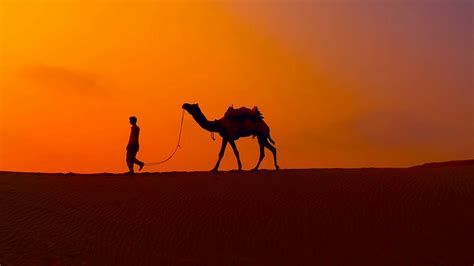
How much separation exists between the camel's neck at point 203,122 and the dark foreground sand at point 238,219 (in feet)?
5.67

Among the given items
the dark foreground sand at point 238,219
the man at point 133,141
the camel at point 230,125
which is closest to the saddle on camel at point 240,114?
the camel at point 230,125

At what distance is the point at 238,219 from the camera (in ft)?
58.9

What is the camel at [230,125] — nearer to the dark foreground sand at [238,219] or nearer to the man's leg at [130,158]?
the dark foreground sand at [238,219]

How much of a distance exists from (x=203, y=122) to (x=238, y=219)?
6.09 m

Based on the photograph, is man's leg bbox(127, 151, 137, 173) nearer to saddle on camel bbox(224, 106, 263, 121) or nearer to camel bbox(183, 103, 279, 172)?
camel bbox(183, 103, 279, 172)

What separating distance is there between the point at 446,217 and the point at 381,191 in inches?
101

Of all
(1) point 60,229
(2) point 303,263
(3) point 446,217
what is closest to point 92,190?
(1) point 60,229

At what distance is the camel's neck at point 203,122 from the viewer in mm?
23359

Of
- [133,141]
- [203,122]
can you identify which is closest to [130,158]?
[133,141]

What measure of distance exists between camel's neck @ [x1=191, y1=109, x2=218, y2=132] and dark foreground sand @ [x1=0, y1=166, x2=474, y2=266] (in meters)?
1.73

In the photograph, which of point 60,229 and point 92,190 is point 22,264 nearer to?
point 60,229

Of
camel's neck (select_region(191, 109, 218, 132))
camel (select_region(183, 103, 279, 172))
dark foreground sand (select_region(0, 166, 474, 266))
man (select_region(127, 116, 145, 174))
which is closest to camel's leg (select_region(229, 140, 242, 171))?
camel (select_region(183, 103, 279, 172))

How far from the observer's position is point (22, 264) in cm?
1427

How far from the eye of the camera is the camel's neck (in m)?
23.4
